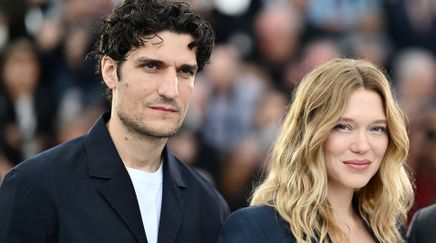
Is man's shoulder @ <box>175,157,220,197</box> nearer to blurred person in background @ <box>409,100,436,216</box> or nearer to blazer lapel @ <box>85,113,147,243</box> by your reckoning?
blazer lapel @ <box>85,113,147,243</box>

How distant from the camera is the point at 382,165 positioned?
12.0ft

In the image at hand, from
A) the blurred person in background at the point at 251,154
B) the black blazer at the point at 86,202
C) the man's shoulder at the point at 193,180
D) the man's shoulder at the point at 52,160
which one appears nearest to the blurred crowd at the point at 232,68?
the blurred person in background at the point at 251,154

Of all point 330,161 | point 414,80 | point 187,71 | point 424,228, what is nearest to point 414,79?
point 414,80

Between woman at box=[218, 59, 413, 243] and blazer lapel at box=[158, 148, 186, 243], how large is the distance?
186 mm

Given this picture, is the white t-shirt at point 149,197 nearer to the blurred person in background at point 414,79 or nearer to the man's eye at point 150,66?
the man's eye at point 150,66

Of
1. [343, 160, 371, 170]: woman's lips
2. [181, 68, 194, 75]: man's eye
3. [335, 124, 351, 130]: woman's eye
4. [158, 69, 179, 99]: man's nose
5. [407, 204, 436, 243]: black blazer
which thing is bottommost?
[407, 204, 436, 243]: black blazer

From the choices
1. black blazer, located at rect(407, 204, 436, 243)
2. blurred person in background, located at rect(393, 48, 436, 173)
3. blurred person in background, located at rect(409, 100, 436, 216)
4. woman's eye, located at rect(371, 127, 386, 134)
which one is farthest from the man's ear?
blurred person in background, located at rect(393, 48, 436, 173)

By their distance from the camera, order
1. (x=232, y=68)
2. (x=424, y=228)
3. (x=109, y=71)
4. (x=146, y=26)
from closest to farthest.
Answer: (x=146, y=26), (x=109, y=71), (x=424, y=228), (x=232, y=68)

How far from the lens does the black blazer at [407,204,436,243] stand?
12.1 feet

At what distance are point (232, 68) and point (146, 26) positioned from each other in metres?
3.15

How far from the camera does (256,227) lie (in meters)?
3.37

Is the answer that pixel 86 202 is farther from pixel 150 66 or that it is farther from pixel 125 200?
pixel 150 66

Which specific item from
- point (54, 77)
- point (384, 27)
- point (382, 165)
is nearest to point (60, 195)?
point (382, 165)

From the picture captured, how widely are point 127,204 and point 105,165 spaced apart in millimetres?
167
